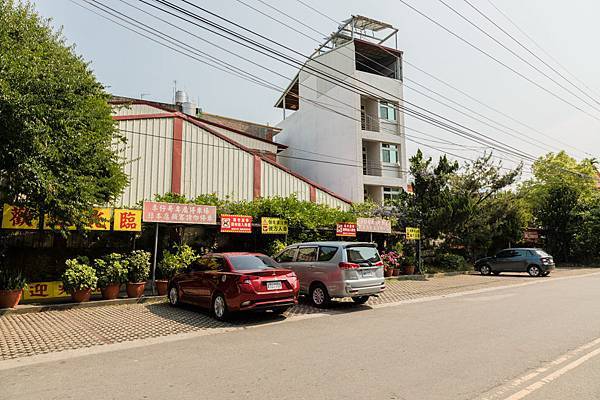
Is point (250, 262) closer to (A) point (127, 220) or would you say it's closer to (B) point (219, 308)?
(B) point (219, 308)

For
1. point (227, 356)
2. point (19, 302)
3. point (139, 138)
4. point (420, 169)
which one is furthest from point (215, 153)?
point (227, 356)

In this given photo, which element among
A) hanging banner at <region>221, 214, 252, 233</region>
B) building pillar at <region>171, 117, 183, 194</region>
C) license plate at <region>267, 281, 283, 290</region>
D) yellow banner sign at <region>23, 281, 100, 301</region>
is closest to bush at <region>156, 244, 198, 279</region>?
hanging banner at <region>221, 214, 252, 233</region>

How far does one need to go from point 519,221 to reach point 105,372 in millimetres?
27156

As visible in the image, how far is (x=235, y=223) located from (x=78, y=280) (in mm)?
5209

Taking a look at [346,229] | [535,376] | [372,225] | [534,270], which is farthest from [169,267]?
[534,270]

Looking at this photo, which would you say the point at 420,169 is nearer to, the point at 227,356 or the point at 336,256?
the point at 336,256

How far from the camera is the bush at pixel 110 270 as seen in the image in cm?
1123

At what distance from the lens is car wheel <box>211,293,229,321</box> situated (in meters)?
8.88

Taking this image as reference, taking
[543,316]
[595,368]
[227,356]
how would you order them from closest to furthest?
[595,368]
[227,356]
[543,316]

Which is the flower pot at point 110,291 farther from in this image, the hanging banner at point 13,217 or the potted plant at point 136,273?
the hanging banner at point 13,217

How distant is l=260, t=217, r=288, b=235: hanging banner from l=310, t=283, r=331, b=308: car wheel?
4314 millimetres

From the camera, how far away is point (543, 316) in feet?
29.8

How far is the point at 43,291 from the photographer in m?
11.1

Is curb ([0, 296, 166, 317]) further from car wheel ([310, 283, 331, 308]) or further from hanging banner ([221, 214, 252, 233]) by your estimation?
car wheel ([310, 283, 331, 308])
